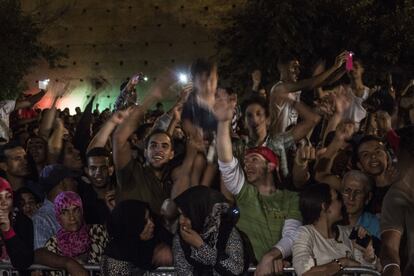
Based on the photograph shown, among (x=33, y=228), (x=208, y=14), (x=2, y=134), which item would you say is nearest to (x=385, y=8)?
(x=208, y=14)

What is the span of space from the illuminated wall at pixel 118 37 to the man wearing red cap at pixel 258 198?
72.5 ft

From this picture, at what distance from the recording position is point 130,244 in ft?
15.5

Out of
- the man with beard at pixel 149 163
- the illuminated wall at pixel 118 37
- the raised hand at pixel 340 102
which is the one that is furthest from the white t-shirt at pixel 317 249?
the illuminated wall at pixel 118 37

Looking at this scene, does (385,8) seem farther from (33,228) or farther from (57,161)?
(33,228)

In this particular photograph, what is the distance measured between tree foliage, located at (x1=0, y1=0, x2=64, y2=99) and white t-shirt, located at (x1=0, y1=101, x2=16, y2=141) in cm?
1233

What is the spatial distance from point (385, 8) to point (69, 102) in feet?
39.0

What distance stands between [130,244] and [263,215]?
0.86m

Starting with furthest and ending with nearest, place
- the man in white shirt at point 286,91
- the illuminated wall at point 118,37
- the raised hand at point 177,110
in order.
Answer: the illuminated wall at point 118,37 → the man in white shirt at point 286,91 → the raised hand at point 177,110

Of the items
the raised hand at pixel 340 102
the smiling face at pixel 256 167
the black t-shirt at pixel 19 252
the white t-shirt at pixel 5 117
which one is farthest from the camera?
the white t-shirt at pixel 5 117

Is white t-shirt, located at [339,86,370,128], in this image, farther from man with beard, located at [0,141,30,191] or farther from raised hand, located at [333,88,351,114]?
→ man with beard, located at [0,141,30,191]

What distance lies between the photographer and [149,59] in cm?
2767

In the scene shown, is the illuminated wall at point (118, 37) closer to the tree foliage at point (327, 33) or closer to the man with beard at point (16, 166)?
the tree foliage at point (327, 33)

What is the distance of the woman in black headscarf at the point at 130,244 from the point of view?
4719mm

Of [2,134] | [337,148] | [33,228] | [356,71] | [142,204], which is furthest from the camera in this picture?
[2,134]
